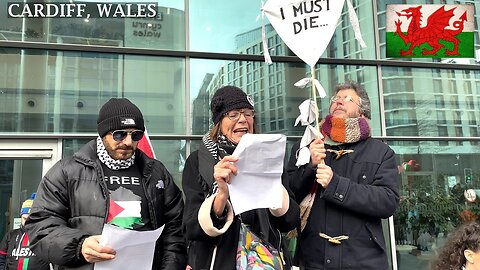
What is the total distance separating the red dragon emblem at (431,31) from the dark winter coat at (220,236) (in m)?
4.29

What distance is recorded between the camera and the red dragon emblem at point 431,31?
5.83 meters

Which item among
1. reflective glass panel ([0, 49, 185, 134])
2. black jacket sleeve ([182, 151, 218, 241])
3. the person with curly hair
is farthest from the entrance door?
the person with curly hair

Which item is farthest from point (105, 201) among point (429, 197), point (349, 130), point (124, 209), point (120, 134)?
point (429, 197)

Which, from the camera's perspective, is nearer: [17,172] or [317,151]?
[317,151]

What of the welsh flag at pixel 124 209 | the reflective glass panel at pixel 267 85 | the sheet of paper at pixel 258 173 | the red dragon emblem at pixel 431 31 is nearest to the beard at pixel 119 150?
the welsh flag at pixel 124 209

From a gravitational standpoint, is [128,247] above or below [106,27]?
below

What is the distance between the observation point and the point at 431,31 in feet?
19.2

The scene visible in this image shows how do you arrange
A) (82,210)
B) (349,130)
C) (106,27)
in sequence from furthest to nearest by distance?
(106,27) → (349,130) → (82,210)

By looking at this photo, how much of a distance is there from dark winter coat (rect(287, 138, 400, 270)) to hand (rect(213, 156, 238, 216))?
72 cm

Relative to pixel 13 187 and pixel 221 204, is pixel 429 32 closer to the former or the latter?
pixel 221 204

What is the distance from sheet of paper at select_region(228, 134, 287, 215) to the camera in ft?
6.65

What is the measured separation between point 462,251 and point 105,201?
1897 millimetres

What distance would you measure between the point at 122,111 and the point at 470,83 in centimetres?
532

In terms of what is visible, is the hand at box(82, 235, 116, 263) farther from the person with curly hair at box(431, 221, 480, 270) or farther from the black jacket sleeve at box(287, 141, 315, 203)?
the person with curly hair at box(431, 221, 480, 270)
